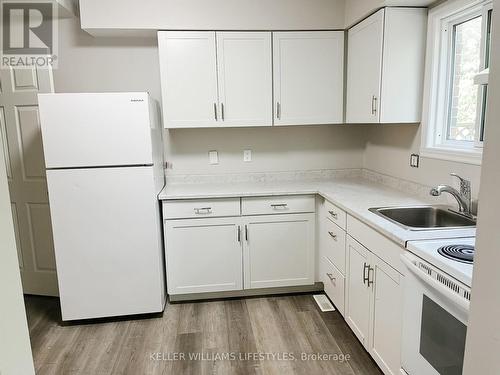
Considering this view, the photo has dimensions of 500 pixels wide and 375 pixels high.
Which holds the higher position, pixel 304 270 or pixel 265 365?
pixel 304 270

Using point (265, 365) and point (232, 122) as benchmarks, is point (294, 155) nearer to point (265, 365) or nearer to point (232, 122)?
point (232, 122)

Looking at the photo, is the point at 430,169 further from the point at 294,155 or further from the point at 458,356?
the point at 458,356

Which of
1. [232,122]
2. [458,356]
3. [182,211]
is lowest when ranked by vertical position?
[458,356]

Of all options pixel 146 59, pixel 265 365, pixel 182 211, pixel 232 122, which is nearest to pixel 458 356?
pixel 265 365

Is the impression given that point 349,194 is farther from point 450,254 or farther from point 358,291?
point 450,254

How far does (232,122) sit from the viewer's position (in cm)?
293

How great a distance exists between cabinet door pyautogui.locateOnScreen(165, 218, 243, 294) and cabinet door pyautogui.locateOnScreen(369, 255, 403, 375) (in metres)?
1.18

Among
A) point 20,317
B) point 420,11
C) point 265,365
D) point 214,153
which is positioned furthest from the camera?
point 214,153

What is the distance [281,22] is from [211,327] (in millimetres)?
2385

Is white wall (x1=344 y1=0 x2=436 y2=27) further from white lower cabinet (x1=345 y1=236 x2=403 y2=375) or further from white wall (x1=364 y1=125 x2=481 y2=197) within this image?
white lower cabinet (x1=345 y1=236 x2=403 y2=375)

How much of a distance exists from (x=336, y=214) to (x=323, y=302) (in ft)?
2.69

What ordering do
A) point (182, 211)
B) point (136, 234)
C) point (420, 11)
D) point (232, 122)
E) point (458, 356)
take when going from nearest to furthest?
point (458, 356) → point (420, 11) → point (136, 234) → point (182, 211) → point (232, 122)

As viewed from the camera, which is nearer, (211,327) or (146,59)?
(211,327)

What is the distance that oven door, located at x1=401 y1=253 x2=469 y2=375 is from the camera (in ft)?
4.16
